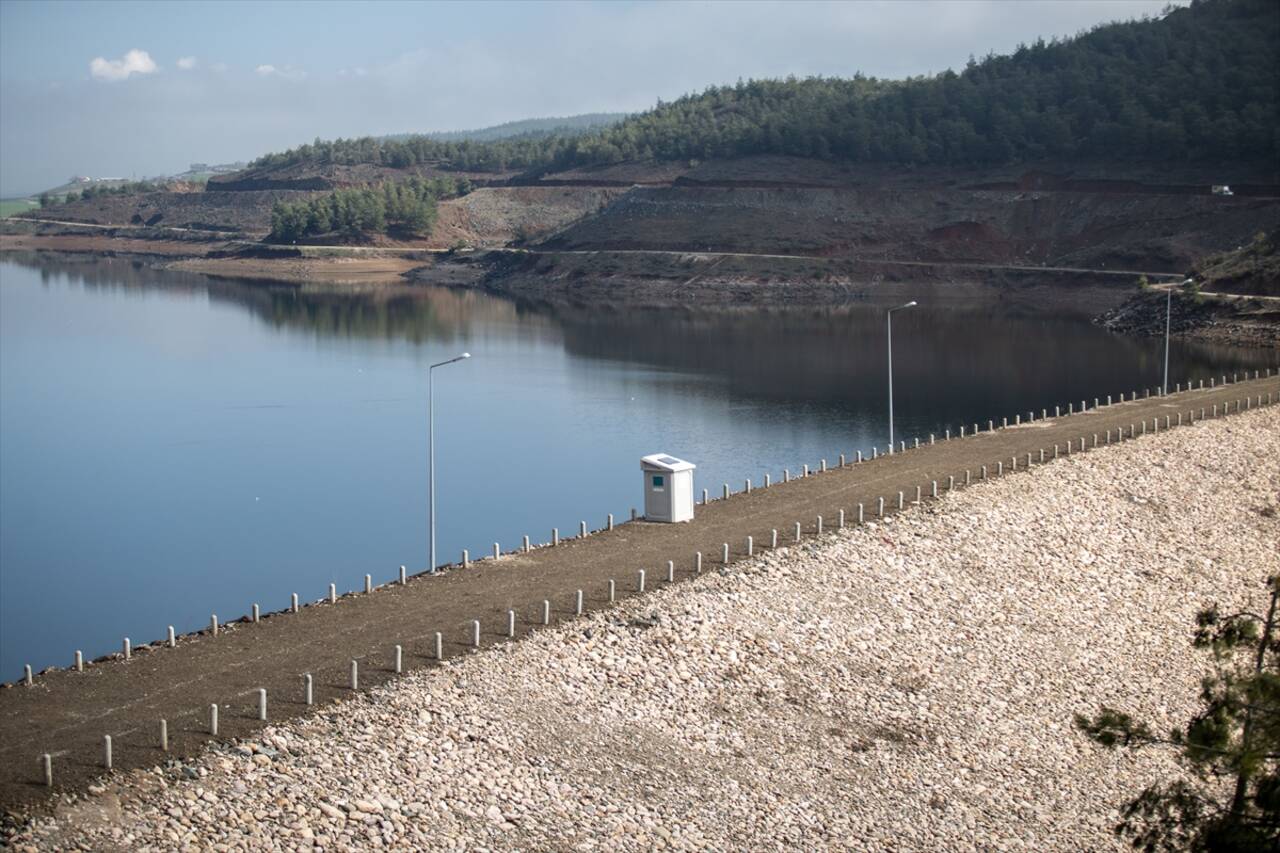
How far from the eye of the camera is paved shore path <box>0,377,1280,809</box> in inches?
953

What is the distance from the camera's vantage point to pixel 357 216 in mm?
180875

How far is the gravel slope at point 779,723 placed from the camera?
2383 cm

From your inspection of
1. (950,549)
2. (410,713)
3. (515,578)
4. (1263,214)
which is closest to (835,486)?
(950,549)

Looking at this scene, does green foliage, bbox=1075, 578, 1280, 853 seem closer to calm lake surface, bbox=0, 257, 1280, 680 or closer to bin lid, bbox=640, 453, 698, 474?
bin lid, bbox=640, 453, 698, 474

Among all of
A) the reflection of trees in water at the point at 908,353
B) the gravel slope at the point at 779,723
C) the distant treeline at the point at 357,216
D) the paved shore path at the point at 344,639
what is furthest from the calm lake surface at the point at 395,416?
the distant treeline at the point at 357,216

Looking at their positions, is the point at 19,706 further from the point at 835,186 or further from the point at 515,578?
the point at 835,186

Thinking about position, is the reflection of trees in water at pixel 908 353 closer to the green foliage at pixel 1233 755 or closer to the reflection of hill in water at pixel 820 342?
the reflection of hill in water at pixel 820 342

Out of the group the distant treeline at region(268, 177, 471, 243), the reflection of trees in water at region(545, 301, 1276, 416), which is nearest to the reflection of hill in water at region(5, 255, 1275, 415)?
the reflection of trees in water at region(545, 301, 1276, 416)

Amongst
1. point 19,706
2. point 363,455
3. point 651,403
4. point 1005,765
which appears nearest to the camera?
point 19,706

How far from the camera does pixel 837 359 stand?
91062mm

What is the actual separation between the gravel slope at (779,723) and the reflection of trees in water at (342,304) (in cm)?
7059

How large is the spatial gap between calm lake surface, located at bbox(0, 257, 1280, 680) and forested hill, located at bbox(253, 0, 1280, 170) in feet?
103

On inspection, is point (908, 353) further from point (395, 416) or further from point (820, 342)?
point (395, 416)

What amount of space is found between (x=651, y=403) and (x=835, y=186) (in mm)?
79697
